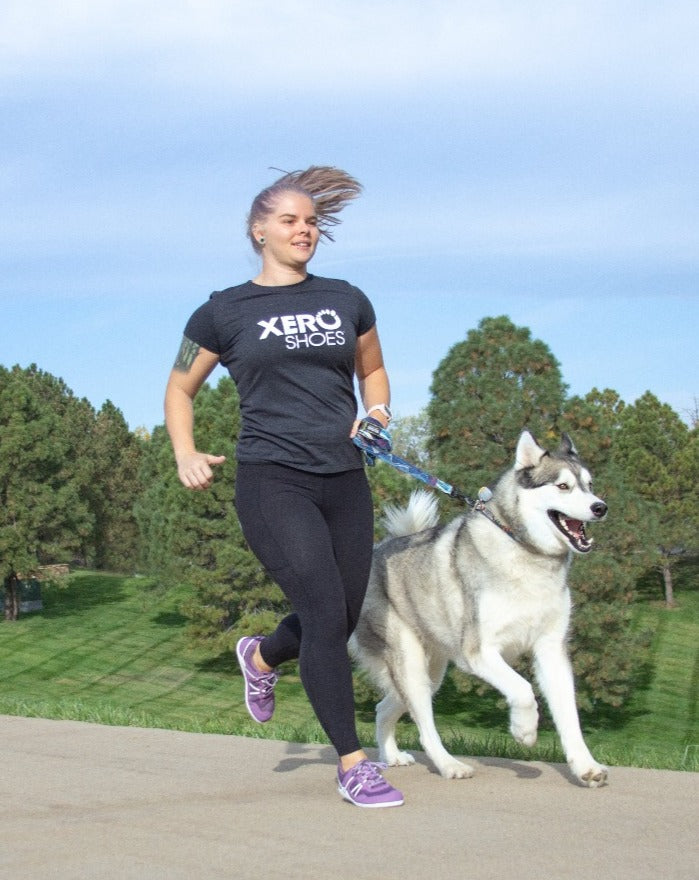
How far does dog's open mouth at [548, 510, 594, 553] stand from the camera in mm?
5352

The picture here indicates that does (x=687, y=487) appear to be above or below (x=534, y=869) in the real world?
above

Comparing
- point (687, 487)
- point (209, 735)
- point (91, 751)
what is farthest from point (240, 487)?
point (687, 487)

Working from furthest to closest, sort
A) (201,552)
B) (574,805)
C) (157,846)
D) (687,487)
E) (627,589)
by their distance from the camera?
(687,487) < (201,552) < (627,589) < (574,805) < (157,846)

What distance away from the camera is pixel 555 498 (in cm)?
541

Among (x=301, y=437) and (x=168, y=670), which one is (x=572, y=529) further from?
(x=168, y=670)

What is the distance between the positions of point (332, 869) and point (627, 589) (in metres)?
24.6

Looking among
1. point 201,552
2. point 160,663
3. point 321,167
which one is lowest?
point 160,663

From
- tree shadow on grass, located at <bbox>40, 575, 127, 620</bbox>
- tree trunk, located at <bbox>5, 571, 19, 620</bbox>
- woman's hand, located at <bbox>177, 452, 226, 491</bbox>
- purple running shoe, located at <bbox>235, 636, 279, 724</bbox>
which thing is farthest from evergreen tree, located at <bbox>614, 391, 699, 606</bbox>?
woman's hand, located at <bbox>177, 452, 226, 491</bbox>

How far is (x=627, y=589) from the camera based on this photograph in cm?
2692

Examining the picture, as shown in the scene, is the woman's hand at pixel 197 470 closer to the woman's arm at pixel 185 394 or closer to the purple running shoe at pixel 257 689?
the woman's arm at pixel 185 394

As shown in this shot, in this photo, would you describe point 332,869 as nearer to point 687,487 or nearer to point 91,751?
point 91,751

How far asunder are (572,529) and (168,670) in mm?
38046

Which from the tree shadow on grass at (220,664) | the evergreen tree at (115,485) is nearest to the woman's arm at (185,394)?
the tree shadow on grass at (220,664)

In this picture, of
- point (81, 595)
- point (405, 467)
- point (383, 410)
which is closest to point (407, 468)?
point (405, 467)
